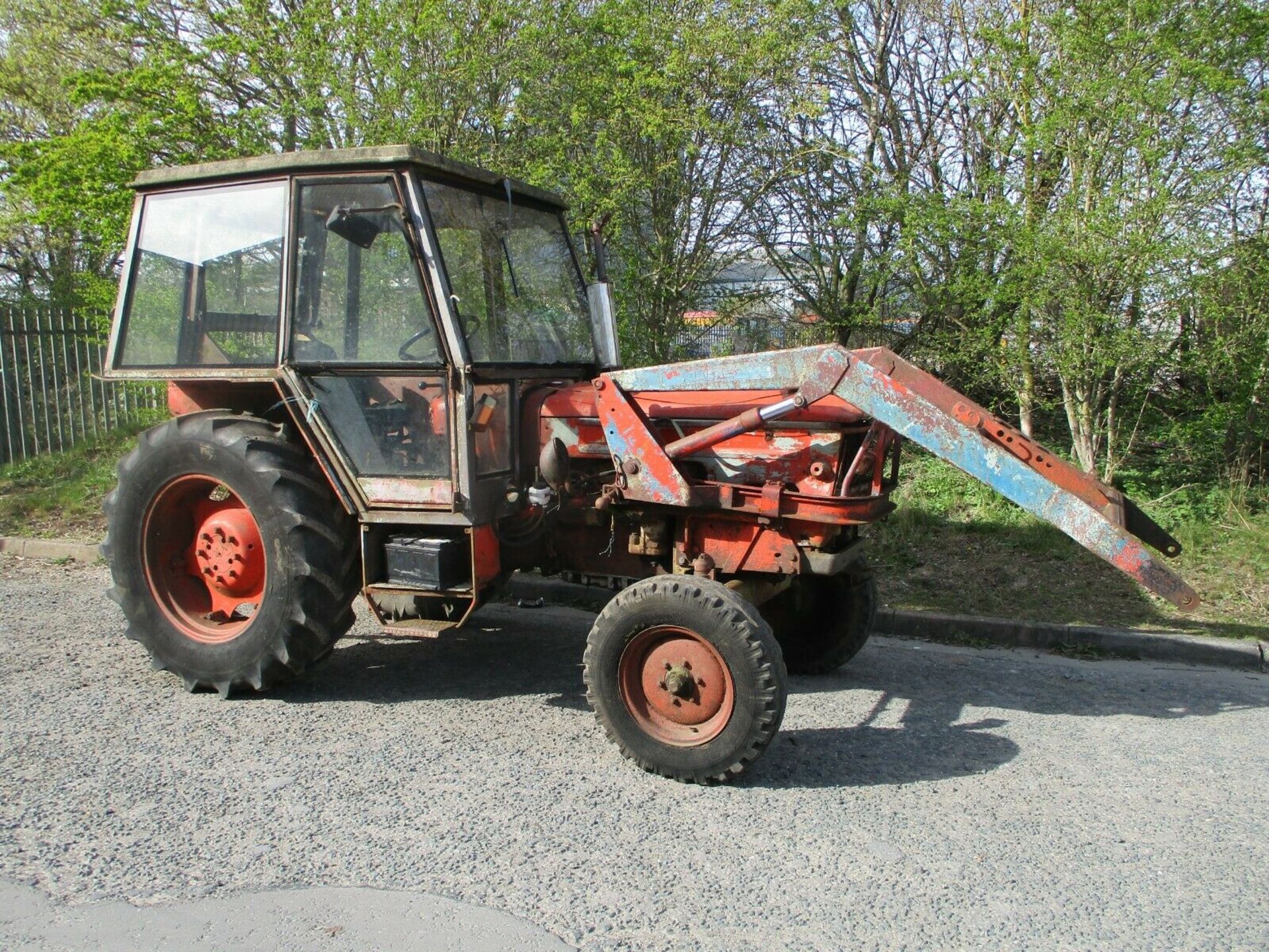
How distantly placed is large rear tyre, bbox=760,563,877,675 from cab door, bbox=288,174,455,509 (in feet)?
6.31

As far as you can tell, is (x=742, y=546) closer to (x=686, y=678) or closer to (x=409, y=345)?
(x=686, y=678)

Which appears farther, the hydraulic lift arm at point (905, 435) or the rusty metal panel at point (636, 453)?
the rusty metal panel at point (636, 453)

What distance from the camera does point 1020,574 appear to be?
6910mm

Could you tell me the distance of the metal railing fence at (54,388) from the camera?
10.4 metres

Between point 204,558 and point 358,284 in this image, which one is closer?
point 358,284

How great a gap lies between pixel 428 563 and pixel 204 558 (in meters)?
1.33

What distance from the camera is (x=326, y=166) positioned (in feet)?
14.8

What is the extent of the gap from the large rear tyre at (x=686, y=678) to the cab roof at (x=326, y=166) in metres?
2.15

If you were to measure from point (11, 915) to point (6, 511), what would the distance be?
7.08m

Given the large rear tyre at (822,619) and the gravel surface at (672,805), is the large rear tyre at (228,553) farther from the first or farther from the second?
the large rear tyre at (822,619)

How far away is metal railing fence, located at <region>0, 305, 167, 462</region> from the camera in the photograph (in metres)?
10.4

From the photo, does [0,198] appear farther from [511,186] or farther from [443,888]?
[443,888]

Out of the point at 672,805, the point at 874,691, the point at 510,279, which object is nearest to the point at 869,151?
the point at 510,279

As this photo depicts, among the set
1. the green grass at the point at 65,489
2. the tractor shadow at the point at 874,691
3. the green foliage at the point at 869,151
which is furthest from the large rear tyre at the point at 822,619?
the green grass at the point at 65,489
